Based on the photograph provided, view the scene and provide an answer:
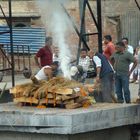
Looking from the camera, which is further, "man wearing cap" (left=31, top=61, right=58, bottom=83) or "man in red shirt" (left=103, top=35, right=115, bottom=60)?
"man in red shirt" (left=103, top=35, right=115, bottom=60)

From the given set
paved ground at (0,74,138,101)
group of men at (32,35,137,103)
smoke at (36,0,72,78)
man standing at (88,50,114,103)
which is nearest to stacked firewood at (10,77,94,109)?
group of men at (32,35,137,103)

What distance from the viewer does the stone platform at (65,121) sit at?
9891 millimetres

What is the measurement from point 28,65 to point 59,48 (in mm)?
11931

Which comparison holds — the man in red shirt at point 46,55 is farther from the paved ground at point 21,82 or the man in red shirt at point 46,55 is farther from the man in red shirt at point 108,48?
the man in red shirt at point 108,48

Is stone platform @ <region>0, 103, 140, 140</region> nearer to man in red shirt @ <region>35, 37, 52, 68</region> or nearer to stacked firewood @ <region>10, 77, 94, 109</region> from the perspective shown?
stacked firewood @ <region>10, 77, 94, 109</region>

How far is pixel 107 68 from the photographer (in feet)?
44.8

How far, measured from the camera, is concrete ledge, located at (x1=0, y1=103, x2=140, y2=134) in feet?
32.4

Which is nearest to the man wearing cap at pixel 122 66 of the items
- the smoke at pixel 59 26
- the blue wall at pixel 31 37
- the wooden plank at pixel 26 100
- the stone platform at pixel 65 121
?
the smoke at pixel 59 26

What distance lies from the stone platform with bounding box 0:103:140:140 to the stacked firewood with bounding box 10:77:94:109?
150mm

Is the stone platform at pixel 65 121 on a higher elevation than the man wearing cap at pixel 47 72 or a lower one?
lower

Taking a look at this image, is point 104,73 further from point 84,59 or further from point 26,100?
point 26,100

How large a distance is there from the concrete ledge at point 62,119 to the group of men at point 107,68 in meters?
1.72

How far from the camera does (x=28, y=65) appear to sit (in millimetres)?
25266

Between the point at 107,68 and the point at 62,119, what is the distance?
3.97m
